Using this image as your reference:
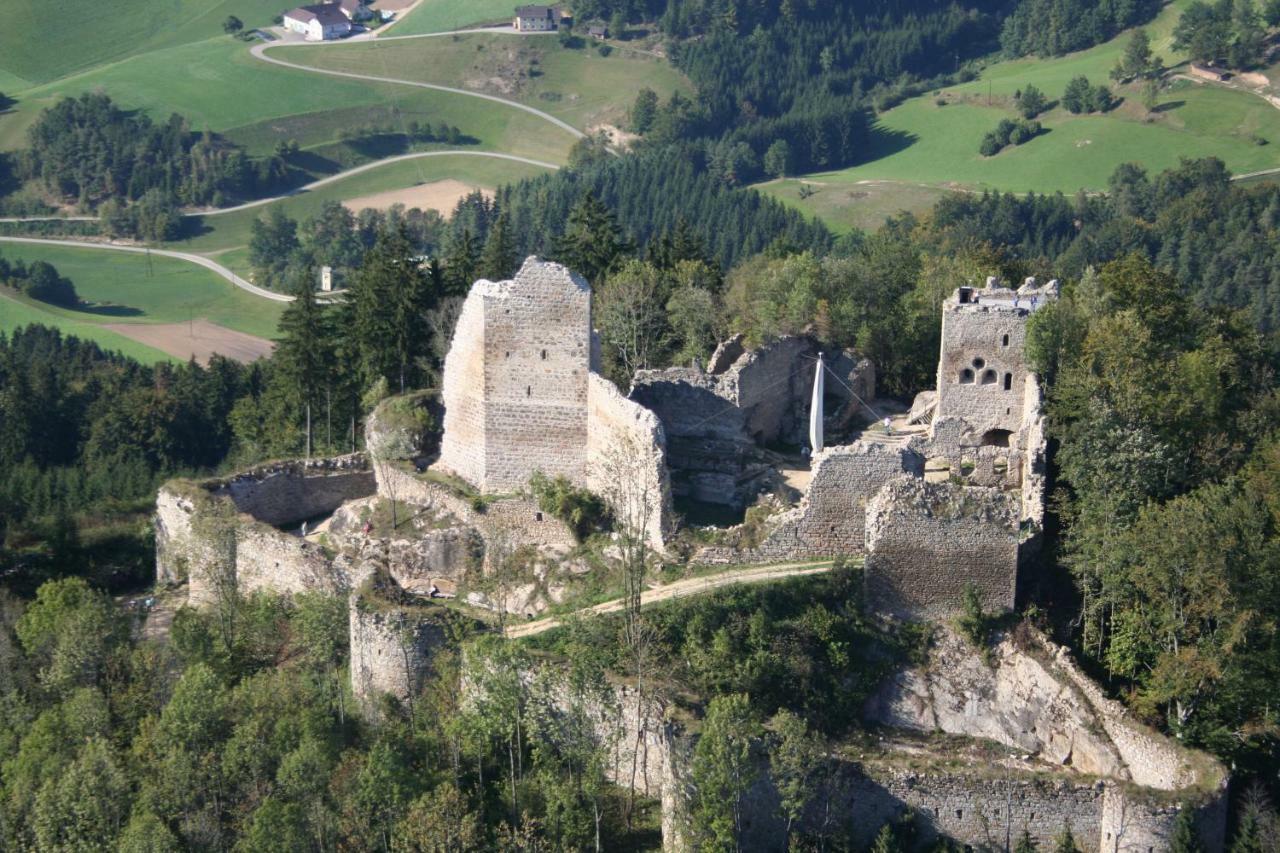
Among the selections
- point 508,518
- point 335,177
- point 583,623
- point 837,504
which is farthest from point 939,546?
point 335,177

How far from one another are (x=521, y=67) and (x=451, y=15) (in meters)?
16.2

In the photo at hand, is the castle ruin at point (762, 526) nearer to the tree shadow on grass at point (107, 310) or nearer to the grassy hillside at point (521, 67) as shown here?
the tree shadow on grass at point (107, 310)

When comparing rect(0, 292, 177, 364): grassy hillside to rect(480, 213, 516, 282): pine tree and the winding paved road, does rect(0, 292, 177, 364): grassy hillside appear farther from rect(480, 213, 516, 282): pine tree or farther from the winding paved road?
rect(480, 213, 516, 282): pine tree

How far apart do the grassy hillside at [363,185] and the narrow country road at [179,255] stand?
1.33 meters

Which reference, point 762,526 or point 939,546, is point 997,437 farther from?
point 762,526

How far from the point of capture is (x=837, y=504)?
39.4m

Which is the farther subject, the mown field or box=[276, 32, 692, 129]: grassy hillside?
box=[276, 32, 692, 129]: grassy hillside

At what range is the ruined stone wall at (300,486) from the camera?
156 ft

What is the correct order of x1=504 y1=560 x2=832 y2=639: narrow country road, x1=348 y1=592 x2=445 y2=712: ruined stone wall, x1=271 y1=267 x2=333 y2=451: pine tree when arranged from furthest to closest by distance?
x1=271 y1=267 x2=333 y2=451: pine tree < x1=348 y1=592 x2=445 y2=712: ruined stone wall < x1=504 y1=560 x2=832 y2=639: narrow country road

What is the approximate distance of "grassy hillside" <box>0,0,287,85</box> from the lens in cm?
16038

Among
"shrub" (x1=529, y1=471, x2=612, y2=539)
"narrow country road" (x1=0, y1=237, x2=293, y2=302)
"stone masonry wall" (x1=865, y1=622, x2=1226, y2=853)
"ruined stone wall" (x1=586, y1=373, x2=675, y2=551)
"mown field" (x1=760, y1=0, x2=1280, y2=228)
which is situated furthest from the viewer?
"mown field" (x1=760, y1=0, x2=1280, y2=228)

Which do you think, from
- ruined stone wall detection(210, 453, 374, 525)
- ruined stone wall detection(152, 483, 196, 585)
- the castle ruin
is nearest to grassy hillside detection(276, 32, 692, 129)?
ruined stone wall detection(210, 453, 374, 525)

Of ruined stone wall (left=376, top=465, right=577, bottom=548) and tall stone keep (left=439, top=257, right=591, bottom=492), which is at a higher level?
tall stone keep (left=439, top=257, right=591, bottom=492)

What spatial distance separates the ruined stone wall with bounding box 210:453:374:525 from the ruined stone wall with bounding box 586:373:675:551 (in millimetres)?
8311
